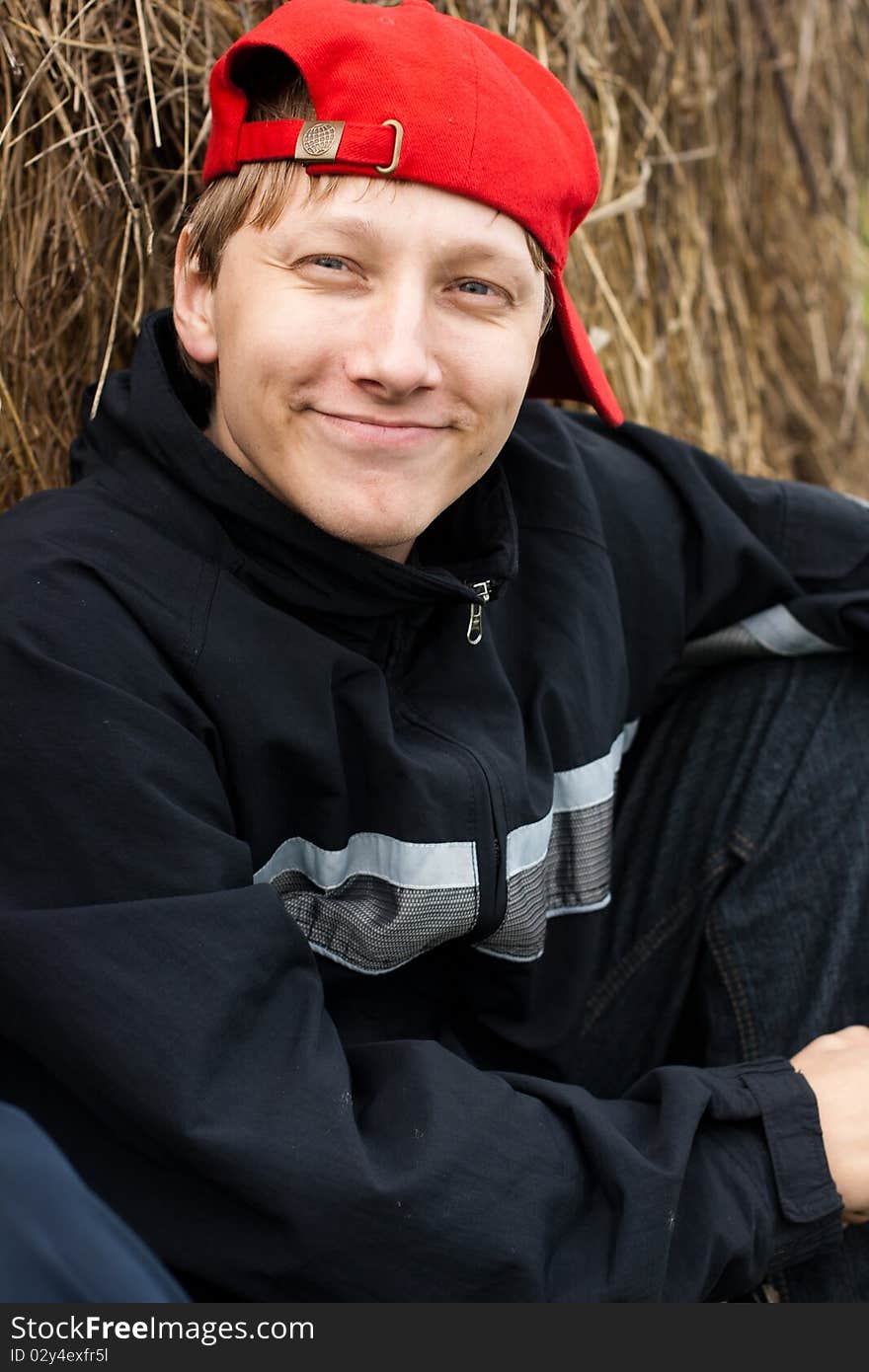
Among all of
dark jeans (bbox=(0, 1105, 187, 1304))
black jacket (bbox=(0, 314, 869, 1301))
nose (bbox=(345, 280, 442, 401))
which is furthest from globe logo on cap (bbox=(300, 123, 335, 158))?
dark jeans (bbox=(0, 1105, 187, 1304))

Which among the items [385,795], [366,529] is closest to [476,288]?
[366,529]

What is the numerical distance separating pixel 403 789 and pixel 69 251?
73 centimetres

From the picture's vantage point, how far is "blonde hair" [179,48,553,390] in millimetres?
1197

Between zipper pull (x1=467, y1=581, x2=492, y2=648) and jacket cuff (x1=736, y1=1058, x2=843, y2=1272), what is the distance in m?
0.44

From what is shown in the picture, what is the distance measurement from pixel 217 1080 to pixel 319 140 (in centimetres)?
72

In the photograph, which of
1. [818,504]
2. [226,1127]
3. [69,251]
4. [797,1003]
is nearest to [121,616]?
[226,1127]

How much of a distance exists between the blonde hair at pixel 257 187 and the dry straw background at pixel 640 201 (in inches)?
8.2

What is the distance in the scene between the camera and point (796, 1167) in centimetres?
121

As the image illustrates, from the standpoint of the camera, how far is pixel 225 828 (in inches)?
45.3

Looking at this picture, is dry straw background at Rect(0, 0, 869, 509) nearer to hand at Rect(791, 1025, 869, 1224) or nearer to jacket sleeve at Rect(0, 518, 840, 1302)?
jacket sleeve at Rect(0, 518, 840, 1302)

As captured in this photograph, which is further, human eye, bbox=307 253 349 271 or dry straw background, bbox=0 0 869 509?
dry straw background, bbox=0 0 869 509

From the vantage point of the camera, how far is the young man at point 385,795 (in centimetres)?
103

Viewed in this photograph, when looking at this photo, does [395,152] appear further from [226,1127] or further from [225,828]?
[226,1127]

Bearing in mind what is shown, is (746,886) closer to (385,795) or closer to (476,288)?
(385,795)
